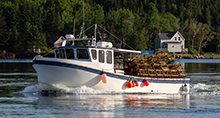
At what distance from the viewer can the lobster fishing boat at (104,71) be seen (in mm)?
22562

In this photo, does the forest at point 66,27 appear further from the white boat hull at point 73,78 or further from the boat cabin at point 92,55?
the white boat hull at point 73,78

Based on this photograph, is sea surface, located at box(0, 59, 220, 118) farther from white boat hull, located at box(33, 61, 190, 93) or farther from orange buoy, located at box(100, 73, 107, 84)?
orange buoy, located at box(100, 73, 107, 84)

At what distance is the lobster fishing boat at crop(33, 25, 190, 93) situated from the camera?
22.6 metres

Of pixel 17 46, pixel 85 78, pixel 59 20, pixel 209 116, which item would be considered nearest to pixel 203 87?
pixel 85 78

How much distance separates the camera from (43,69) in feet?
74.7

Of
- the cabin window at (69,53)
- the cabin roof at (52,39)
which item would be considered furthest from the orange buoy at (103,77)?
the cabin roof at (52,39)

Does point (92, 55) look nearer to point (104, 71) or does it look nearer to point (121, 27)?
point (104, 71)

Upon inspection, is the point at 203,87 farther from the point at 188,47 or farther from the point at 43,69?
the point at 188,47

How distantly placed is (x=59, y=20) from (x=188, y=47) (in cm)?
4127

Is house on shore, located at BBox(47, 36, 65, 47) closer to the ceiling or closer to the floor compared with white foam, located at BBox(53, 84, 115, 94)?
closer to the ceiling

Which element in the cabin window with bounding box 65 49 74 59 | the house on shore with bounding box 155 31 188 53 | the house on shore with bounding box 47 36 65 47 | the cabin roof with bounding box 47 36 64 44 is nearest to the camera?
the cabin window with bounding box 65 49 74 59

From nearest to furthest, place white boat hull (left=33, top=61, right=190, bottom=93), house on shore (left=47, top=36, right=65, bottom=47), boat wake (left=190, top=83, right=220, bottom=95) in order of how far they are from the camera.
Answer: white boat hull (left=33, top=61, right=190, bottom=93), boat wake (left=190, top=83, right=220, bottom=95), house on shore (left=47, top=36, right=65, bottom=47)

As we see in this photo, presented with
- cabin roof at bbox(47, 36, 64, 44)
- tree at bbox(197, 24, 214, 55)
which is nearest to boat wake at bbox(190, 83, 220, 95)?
cabin roof at bbox(47, 36, 64, 44)

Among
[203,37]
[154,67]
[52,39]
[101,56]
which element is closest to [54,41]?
[52,39]
